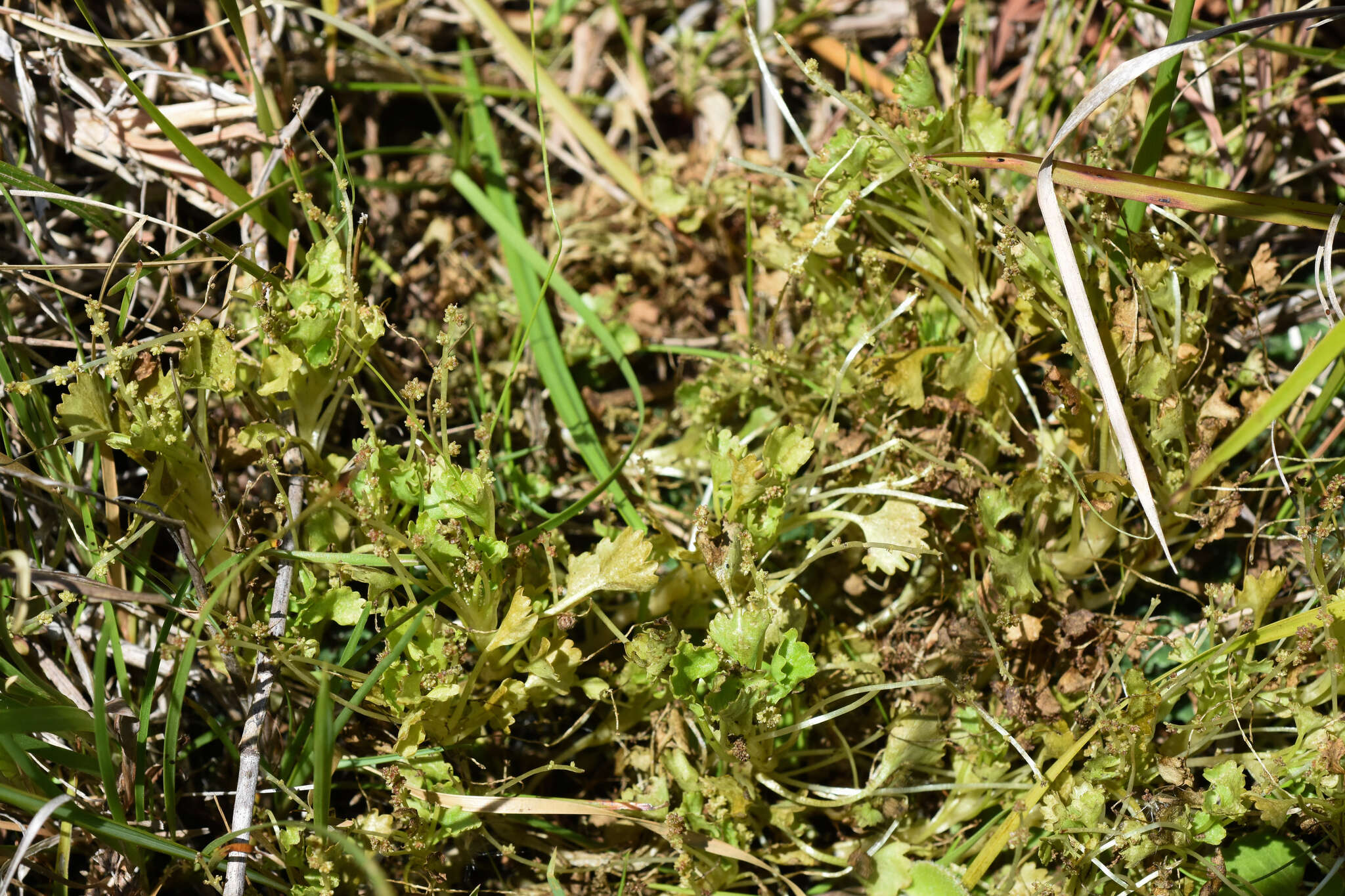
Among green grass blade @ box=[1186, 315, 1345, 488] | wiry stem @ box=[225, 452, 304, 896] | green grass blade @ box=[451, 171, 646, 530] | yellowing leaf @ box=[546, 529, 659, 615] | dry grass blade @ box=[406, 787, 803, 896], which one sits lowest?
dry grass blade @ box=[406, 787, 803, 896]

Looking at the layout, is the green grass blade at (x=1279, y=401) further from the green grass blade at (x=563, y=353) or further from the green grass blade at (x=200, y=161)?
the green grass blade at (x=200, y=161)

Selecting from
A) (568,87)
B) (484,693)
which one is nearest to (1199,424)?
(484,693)

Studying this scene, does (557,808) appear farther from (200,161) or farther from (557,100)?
(557,100)

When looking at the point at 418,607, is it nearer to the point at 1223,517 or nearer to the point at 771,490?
the point at 771,490

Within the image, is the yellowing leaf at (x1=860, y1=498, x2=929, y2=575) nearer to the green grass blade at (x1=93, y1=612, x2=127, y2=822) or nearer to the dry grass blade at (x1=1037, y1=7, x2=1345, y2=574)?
the dry grass blade at (x1=1037, y1=7, x2=1345, y2=574)

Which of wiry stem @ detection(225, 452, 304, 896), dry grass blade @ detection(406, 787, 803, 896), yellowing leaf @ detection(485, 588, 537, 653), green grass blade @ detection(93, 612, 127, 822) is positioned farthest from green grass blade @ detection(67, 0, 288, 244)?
dry grass blade @ detection(406, 787, 803, 896)
